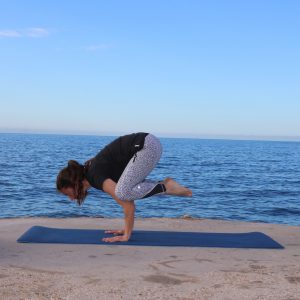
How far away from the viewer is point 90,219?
21.8ft

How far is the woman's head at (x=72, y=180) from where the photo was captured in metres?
4.84

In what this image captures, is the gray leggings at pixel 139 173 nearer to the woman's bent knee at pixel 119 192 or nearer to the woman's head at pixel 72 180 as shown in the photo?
the woman's bent knee at pixel 119 192

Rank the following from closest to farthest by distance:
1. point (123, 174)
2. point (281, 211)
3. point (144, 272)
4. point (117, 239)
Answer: point (144, 272) < point (123, 174) < point (117, 239) < point (281, 211)

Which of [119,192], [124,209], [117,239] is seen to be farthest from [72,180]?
[117,239]

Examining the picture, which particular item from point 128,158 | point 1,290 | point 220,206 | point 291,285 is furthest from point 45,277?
point 220,206

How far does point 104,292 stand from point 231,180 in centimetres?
2549

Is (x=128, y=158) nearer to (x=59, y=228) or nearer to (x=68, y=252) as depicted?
(x=68, y=252)

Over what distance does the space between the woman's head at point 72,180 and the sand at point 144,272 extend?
58cm

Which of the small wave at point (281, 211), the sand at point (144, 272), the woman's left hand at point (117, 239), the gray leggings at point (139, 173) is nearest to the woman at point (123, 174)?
the gray leggings at point (139, 173)

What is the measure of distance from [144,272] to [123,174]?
119 cm

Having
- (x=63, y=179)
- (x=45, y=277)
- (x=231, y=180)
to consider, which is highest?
(x=63, y=179)

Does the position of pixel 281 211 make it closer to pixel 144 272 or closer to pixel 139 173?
pixel 139 173

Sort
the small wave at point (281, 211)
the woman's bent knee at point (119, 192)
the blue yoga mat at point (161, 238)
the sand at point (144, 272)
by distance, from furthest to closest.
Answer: the small wave at point (281, 211), the blue yoga mat at point (161, 238), the woman's bent knee at point (119, 192), the sand at point (144, 272)

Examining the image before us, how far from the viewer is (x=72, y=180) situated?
4844mm
